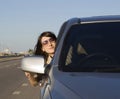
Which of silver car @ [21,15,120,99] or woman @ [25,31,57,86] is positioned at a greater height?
silver car @ [21,15,120,99]

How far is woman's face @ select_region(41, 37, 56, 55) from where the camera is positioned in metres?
7.77

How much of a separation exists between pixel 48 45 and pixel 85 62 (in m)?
3.01

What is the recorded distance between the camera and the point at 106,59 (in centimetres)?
493

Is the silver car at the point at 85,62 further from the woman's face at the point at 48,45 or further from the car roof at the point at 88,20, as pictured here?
the woman's face at the point at 48,45

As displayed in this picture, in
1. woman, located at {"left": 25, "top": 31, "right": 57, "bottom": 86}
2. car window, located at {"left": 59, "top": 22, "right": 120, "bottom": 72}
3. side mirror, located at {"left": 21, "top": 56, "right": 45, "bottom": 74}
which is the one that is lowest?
woman, located at {"left": 25, "top": 31, "right": 57, "bottom": 86}

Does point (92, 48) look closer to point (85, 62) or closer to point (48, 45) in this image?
point (85, 62)

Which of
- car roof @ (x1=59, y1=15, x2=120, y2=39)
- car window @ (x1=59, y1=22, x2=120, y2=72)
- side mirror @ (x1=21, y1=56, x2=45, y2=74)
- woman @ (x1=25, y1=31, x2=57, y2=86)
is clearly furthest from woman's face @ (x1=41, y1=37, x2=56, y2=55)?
side mirror @ (x1=21, y1=56, x2=45, y2=74)

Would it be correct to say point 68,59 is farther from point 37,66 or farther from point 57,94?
point 57,94

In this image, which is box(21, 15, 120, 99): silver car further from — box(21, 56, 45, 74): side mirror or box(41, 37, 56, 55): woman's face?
box(41, 37, 56, 55): woman's face

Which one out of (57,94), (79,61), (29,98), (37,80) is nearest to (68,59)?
(79,61)

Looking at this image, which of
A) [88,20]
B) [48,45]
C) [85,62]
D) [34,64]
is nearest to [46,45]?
[48,45]

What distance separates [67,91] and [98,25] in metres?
1.61

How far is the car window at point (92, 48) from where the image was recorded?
4.78 metres

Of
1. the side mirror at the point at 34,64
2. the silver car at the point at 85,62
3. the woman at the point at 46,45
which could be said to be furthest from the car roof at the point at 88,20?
the woman at the point at 46,45
